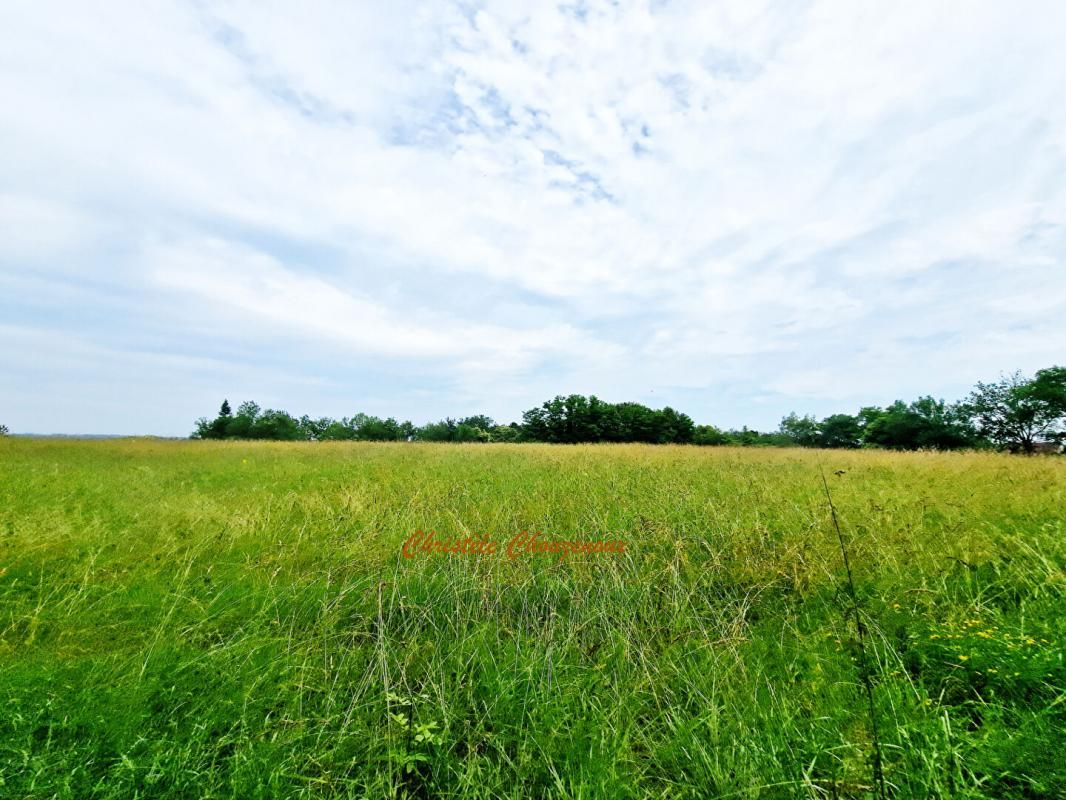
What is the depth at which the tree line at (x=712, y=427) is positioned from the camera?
35.8 metres

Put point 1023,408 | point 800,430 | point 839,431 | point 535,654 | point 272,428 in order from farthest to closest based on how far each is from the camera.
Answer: point 800,430 < point 839,431 < point 272,428 < point 1023,408 < point 535,654

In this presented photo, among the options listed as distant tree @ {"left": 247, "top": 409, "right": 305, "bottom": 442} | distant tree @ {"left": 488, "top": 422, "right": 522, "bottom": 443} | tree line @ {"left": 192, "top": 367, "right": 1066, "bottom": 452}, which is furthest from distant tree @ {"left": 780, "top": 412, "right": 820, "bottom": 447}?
distant tree @ {"left": 247, "top": 409, "right": 305, "bottom": 442}

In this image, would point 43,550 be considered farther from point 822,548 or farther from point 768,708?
point 822,548

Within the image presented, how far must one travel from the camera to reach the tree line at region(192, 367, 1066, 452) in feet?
117

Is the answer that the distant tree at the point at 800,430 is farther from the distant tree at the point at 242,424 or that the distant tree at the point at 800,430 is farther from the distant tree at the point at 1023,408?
the distant tree at the point at 242,424

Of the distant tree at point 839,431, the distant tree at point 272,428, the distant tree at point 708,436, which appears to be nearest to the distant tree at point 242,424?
the distant tree at point 272,428

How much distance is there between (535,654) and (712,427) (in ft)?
182

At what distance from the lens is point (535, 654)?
2.44m

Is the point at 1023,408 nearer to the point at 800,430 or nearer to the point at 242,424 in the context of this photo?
the point at 800,430

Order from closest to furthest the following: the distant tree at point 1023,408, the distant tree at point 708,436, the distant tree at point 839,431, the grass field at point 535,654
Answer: the grass field at point 535,654 → the distant tree at point 1023,408 → the distant tree at point 708,436 → the distant tree at point 839,431

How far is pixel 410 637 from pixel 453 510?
88.4 inches

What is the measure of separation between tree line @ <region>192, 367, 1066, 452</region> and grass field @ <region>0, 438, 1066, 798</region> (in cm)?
2081

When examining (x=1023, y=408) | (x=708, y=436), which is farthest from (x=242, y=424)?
(x=1023, y=408)

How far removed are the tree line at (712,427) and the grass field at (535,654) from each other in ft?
68.3
